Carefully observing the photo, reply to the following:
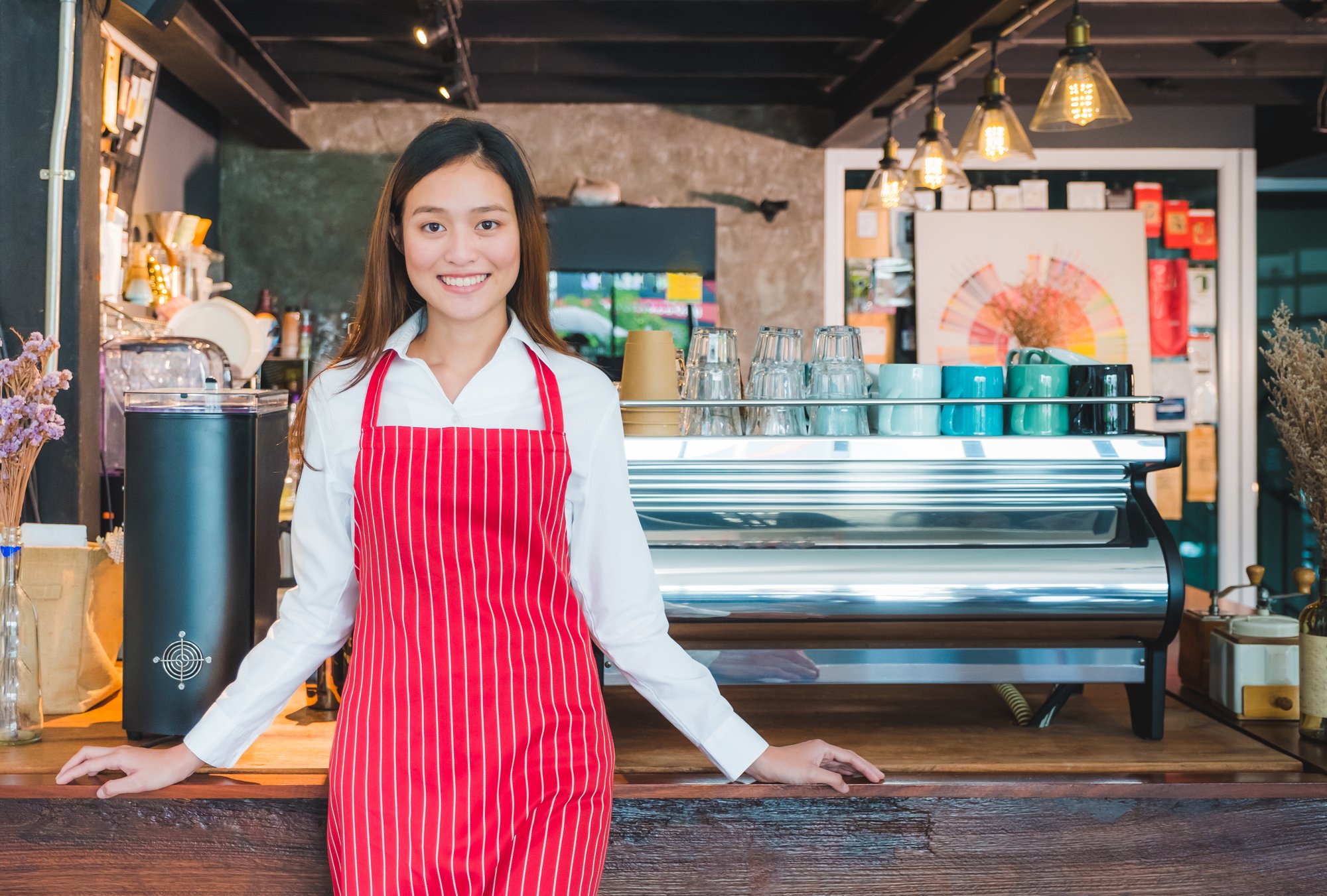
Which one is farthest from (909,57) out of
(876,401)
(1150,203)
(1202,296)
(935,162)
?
(876,401)

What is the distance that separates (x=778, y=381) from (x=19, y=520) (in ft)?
3.92

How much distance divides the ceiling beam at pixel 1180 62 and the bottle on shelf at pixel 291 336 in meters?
3.25

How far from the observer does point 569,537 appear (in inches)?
52.4

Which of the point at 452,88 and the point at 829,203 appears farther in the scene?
the point at 829,203

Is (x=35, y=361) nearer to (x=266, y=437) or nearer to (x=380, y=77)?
(x=266, y=437)

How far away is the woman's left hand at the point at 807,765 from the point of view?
4.54 ft

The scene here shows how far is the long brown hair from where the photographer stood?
1.27 m

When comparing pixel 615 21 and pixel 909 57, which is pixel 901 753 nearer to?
pixel 909 57

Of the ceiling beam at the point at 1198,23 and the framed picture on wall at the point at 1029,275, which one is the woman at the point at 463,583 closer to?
the ceiling beam at the point at 1198,23

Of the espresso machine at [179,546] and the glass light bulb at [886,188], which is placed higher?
the glass light bulb at [886,188]

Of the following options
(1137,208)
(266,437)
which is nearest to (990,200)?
(1137,208)

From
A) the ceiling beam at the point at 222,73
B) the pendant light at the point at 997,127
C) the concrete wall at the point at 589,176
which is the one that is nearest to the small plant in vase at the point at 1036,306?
the concrete wall at the point at 589,176

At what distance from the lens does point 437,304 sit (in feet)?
→ 4.18

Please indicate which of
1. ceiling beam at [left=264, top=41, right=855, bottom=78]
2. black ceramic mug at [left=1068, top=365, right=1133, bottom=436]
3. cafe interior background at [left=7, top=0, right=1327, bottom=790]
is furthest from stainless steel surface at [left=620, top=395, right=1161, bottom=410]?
ceiling beam at [left=264, top=41, right=855, bottom=78]
